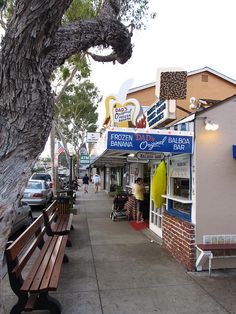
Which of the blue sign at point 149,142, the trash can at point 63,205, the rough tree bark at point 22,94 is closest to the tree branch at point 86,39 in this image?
the rough tree bark at point 22,94

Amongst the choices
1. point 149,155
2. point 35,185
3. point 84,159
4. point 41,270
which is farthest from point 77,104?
point 41,270

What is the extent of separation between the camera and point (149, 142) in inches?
259

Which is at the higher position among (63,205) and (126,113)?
(126,113)

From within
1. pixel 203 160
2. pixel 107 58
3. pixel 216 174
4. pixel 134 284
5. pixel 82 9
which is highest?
pixel 82 9

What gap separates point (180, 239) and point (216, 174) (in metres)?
1.52

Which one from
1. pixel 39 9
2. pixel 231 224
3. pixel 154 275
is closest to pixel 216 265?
pixel 231 224

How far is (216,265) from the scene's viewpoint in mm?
6543

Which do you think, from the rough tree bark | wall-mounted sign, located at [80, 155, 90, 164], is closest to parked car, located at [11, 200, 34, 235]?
the rough tree bark

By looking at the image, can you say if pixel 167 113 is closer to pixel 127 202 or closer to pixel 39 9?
pixel 39 9

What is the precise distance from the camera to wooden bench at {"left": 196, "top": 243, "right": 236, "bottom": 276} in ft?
20.4

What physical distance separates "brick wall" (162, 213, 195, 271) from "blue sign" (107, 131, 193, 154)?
149 cm

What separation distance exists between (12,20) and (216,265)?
5554 millimetres

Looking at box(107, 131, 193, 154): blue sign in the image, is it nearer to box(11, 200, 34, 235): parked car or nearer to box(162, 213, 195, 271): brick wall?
box(162, 213, 195, 271): brick wall

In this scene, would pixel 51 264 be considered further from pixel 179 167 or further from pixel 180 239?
pixel 179 167
